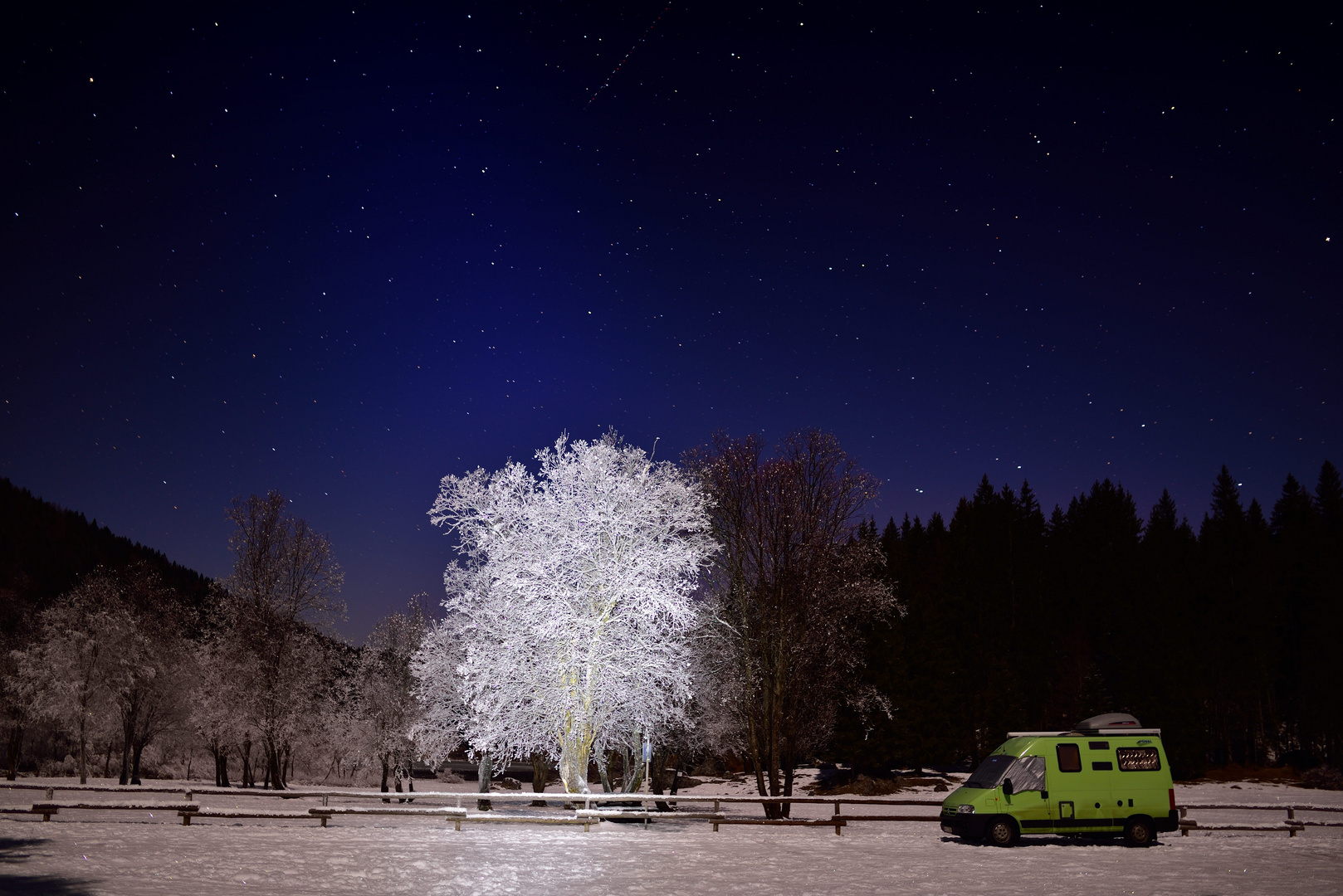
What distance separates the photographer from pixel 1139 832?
22.3 m

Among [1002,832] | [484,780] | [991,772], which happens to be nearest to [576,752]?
[484,780]

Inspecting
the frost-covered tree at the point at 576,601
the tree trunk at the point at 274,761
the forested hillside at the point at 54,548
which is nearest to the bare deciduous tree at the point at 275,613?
the tree trunk at the point at 274,761

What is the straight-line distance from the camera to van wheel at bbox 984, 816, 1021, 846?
22.0m

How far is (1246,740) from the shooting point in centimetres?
6856

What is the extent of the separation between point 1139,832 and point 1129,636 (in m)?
50.0

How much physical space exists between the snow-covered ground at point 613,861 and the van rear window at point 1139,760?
1.93 meters

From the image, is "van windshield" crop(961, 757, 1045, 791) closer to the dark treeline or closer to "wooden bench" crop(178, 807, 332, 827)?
"wooden bench" crop(178, 807, 332, 827)

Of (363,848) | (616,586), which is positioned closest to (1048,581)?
(616,586)

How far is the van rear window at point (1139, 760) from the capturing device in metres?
22.3

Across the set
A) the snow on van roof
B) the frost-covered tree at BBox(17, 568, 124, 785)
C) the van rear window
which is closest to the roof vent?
the snow on van roof

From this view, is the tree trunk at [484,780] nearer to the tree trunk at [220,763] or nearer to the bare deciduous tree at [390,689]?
the bare deciduous tree at [390,689]

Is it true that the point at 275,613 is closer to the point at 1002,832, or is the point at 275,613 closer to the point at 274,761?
the point at 274,761

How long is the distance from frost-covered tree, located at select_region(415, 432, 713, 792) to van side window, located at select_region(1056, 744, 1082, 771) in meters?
10.9

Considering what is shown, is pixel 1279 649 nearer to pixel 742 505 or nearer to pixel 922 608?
pixel 922 608
